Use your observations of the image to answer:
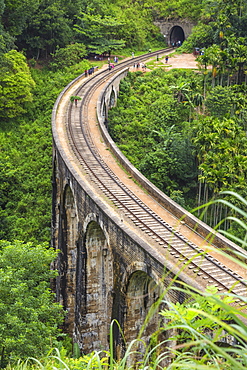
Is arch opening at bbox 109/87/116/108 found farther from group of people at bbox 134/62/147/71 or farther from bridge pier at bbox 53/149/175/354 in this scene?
bridge pier at bbox 53/149/175/354

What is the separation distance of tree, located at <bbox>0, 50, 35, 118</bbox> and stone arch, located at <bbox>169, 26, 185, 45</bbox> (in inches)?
1242

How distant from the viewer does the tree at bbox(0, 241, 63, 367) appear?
55.5 feet

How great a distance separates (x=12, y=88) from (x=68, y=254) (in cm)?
2326

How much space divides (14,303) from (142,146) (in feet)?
87.8

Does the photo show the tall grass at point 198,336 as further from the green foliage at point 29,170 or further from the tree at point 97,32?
the tree at point 97,32

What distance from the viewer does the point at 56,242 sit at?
32750 mm

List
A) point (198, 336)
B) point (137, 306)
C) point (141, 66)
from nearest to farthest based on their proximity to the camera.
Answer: point (198, 336)
point (137, 306)
point (141, 66)

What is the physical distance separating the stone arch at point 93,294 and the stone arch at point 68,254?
359 centimetres

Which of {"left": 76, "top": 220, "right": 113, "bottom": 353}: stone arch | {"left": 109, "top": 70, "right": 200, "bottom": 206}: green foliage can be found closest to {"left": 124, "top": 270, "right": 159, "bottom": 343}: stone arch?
{"left": 76, "top": 220, "right": 113, "bottom": 353}: stone arch

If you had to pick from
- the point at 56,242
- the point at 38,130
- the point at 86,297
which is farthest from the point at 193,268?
the point at 38,130

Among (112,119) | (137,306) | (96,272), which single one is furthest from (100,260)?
(112,119)

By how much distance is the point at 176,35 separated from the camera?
7500 centimetres

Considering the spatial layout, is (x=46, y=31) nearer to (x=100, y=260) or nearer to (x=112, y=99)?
(x=112, y=99)

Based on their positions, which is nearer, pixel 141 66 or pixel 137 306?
pixel 137 306
